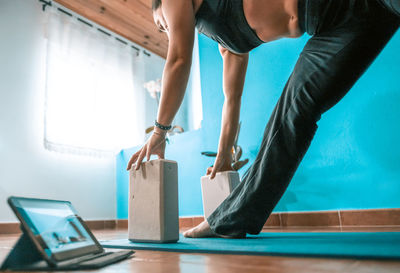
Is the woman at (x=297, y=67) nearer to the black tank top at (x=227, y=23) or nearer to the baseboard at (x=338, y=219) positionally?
the black tank top at (x=227, y=23)

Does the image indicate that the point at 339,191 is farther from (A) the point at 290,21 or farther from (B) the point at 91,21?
(B) the point at 91,21

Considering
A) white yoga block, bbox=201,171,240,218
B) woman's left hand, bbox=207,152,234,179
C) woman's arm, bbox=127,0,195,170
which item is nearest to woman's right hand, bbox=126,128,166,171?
woman's arm, bbox=127,0,195,170

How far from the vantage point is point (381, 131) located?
1.48 meters

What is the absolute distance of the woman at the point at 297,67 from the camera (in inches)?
31.8

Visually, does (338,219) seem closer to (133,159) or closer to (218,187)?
(218,187)

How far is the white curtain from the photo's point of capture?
2.79m

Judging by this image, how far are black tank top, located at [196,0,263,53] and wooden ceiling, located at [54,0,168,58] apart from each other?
2.50 m

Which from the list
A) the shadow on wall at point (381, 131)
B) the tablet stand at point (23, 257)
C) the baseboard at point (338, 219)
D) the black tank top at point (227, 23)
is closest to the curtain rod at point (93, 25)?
the black tank top at point (227, 23)

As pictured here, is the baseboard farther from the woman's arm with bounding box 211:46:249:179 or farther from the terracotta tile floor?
the terracotta tile floor

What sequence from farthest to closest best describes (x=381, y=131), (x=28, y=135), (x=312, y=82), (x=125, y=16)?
1. (x=125, y=16)
2. (x=28, y=135)
3. (x=381, y=131)
4. (x=312, y=82)

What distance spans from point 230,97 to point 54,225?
833mm

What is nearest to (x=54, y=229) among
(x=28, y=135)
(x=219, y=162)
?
(x=219, y=162)

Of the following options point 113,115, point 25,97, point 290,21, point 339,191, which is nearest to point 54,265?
point 290,21

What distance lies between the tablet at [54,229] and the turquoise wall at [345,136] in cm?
136
